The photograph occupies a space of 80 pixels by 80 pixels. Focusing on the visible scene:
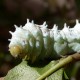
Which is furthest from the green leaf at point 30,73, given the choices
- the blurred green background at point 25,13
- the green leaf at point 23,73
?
the blurred green background at point 25,13

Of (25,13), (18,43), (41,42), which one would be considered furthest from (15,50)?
(25,13)

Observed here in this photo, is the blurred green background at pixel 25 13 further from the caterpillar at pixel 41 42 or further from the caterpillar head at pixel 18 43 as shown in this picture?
the caterpillar head at pixel 18 43

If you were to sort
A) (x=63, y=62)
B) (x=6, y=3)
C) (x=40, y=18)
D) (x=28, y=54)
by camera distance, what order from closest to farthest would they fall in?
(x=63, y=62), (x=28, y=54), (x=40, y=18), (x=6, y=3)

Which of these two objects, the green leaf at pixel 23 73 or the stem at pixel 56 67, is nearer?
the stem at pixel 56 67

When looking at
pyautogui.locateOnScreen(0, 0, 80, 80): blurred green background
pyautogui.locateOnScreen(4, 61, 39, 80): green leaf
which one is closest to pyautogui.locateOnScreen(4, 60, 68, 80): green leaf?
pyautogui.locateOnScreen(4, 61, 39, 80): green leaf

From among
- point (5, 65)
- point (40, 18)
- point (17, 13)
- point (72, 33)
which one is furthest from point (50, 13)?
point (72, 33)

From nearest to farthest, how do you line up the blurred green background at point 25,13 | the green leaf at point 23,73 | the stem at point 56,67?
the stem at point 56,67
the green leaf at point 23,73
the blurred green background at point 25,13

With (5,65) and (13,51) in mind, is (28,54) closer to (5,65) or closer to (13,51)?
(13,51)

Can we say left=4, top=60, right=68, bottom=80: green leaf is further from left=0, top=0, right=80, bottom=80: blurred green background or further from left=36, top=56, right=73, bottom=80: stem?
left=0, top=0, right=80, bottom=80: blurred green background

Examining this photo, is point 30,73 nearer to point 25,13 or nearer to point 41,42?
point 41,42
